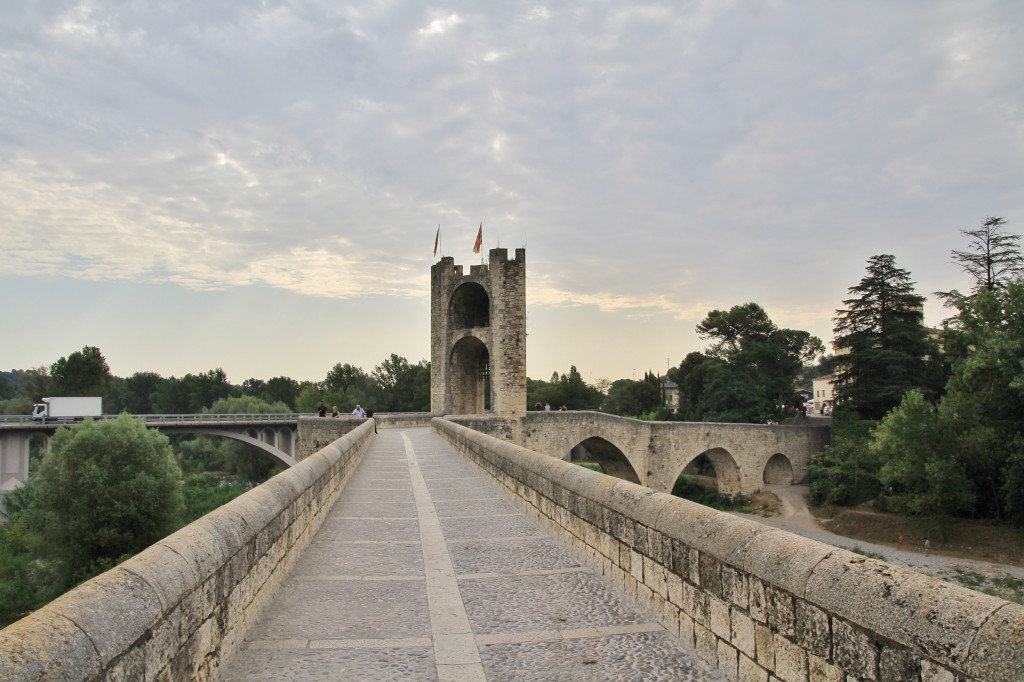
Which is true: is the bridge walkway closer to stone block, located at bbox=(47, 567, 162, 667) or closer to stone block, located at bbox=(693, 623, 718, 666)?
stone block, located at bbox=(693, 623, 718, 666)

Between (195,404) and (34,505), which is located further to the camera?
(195,404)

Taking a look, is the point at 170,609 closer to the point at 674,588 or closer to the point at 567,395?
the point at 674,588

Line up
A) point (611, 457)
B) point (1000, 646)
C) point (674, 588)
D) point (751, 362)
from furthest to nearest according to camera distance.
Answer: point (751, 362) → point (611, 457) → point (674, 588) → point (1000, 646)

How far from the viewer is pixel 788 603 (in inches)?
126

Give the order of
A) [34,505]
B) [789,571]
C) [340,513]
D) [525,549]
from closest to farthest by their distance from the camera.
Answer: [789,571], [525,549], [340,513], [34,505]

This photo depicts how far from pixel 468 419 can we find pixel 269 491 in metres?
23.0

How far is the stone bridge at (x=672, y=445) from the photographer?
35.9 metres

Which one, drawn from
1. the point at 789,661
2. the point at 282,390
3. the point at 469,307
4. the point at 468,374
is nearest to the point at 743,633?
the point at 789,661

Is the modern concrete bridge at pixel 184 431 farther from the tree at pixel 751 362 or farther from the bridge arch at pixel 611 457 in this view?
the tree at pixel 751 362

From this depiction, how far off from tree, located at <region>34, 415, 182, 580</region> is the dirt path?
21752mm

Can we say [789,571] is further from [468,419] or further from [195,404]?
[195,404]

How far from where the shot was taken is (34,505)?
90.1 ft

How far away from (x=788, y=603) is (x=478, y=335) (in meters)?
33.9

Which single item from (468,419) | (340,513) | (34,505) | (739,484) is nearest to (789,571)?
(340,513)
